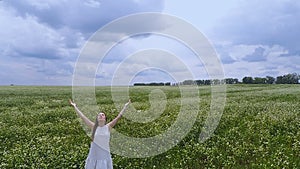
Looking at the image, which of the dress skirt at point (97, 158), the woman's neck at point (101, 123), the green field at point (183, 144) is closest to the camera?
the woman's neck at point (101, 123)

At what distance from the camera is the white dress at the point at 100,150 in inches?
456

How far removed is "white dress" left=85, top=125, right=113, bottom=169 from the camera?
11.6 m

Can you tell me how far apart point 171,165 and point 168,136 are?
4.22m

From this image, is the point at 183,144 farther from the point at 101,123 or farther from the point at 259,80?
the point at 259,80

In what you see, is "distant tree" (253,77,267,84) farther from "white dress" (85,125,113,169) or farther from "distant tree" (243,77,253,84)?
"white dress" (85,125,113,169)

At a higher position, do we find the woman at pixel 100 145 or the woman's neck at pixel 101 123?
the woman's neck at pixel 101 123

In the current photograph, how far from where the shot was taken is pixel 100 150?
11.8m

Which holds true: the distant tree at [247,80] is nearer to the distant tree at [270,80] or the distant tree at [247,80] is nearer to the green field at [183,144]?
the distant tree at [270,80]

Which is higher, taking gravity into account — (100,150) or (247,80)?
(247,80)

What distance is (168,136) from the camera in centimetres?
1861

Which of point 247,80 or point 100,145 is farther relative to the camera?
point 247,80

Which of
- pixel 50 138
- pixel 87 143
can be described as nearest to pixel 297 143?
pixel 87 143

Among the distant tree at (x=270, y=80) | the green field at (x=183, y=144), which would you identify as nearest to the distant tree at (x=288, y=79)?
the distant tree at (x=270, y=80)

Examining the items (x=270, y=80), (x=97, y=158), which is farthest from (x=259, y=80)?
(x=97, y=158)
